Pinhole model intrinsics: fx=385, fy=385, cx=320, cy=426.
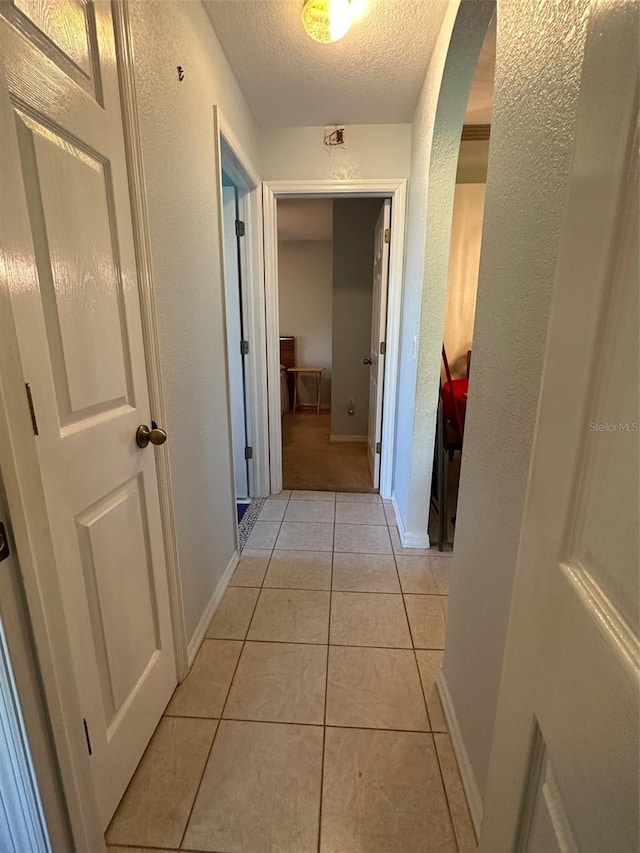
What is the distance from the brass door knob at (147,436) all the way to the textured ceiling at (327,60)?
1.66 meters

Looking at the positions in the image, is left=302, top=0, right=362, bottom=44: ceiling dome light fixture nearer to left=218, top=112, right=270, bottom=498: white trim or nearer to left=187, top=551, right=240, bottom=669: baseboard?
left=218, top=112, right=270, bottom=498: white trim

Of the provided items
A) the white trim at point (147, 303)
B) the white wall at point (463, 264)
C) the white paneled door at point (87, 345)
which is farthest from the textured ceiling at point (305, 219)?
the white paneled door at point (87, 345)

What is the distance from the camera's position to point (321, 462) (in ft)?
11.8

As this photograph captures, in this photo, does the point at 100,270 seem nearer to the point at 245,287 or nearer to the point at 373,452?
the point at 245,287

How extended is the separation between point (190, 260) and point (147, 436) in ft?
2.36

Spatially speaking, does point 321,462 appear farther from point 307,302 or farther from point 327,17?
point 307,302

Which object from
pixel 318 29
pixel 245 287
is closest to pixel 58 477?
pixel 318 29

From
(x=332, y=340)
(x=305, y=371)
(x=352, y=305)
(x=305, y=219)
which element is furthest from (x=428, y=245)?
(x=305, y=371)

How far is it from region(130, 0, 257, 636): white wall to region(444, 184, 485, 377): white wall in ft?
5.43

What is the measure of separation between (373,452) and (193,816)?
2.36m

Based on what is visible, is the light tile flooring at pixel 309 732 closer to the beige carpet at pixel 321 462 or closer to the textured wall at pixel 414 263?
the textured wall at pixel 414 263

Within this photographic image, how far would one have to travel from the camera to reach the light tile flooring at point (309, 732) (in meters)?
→ 0.97

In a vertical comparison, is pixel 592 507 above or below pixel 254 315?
below

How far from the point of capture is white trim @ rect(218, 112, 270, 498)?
2.36m
